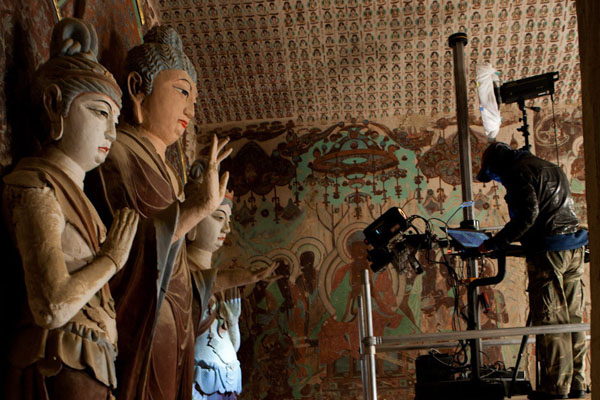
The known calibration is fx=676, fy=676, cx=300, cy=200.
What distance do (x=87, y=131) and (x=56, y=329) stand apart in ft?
3.12

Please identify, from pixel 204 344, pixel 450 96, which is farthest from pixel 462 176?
pixel 204 344

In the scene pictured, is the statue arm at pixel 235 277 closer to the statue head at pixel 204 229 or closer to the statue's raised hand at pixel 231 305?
the statue head at pixel 204 229

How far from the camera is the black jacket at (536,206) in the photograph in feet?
17.9

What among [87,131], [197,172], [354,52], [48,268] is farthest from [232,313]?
[354,52]

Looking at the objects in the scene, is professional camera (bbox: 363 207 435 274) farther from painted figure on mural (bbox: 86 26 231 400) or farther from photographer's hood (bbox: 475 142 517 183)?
→ painted figure on mural (bbox: 86 26 231 400)

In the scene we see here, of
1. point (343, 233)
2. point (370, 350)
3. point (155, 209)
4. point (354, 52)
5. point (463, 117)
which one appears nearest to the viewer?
point (155, 209)

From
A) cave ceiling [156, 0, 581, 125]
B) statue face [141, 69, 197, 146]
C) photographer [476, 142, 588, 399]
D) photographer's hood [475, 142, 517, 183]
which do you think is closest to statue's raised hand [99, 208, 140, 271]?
statue face [141, 69, 197, 146]

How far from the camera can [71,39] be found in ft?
11.1

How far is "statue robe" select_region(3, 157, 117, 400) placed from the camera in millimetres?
2766

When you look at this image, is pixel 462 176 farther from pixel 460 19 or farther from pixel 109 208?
pixel 109 208

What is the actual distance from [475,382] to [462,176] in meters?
2.60

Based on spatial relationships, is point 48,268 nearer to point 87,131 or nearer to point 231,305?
point 87,131

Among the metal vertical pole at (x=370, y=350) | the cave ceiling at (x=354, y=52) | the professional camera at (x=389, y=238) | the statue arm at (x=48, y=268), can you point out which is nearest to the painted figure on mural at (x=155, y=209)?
the statue arm at (x=48, y=268)

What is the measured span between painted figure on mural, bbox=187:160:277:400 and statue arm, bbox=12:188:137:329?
5.18ft
